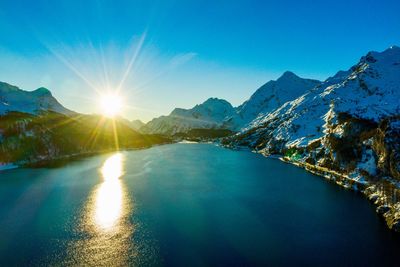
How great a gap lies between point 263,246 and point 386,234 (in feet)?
108

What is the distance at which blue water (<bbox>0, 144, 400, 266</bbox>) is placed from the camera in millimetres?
59156

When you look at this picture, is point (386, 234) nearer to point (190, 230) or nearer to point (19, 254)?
point (190, 230)

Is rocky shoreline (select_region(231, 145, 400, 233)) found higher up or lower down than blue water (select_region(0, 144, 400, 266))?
higher up

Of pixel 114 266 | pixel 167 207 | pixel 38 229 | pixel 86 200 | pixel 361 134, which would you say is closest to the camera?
pixel 114 266

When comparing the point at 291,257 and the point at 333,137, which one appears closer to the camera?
the point at 291,257

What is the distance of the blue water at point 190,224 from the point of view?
5916 cm

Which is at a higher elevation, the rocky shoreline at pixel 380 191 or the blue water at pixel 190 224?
the rocky shoreline at pixel 380 191

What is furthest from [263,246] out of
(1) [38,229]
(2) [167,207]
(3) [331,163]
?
(3) [331,163]

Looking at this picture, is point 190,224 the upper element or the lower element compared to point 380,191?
lower

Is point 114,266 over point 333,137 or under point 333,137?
under

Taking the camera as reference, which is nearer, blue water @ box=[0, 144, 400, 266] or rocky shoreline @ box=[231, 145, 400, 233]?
blue water @ box=[0, 144, 400, 266]

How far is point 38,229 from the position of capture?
75125 mm

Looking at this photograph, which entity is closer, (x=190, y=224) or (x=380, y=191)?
(x=190, y=224)

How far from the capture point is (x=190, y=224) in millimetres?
77750
